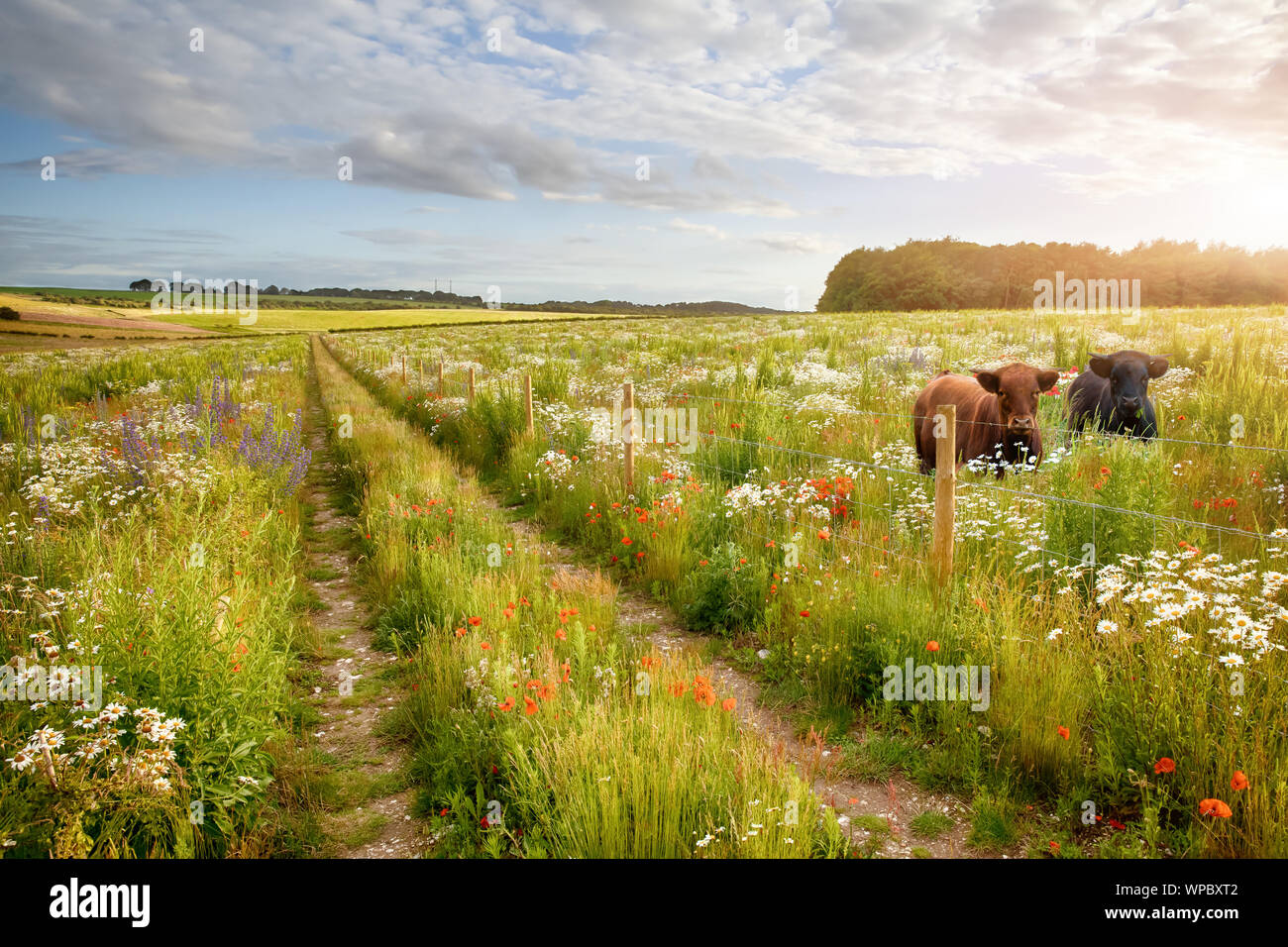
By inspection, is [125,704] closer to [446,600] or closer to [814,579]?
[446,600]

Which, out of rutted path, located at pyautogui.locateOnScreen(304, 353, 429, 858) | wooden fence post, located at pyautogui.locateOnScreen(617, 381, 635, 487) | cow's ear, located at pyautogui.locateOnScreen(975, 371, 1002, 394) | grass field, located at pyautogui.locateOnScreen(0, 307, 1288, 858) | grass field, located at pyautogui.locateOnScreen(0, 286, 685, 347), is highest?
grass field, located at pyautogui.locateOnScreen(0, 286, 685, 347)

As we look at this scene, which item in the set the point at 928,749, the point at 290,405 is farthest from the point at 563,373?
the point at 928,749

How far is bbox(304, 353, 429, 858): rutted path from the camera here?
3.67 m

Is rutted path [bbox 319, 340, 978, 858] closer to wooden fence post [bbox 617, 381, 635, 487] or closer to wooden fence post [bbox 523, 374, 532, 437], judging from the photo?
wooden fence post [bbox 617, 381, 635, 487]

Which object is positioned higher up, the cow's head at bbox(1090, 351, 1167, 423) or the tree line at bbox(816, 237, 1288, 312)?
the tree line at bbox(816, 237, 1288, 312)

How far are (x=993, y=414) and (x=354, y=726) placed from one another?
7.36 m

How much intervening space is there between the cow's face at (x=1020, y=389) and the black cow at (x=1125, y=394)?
1.33m

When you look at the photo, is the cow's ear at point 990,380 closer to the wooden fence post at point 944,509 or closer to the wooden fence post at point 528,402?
the wooden fence post at point 944,509

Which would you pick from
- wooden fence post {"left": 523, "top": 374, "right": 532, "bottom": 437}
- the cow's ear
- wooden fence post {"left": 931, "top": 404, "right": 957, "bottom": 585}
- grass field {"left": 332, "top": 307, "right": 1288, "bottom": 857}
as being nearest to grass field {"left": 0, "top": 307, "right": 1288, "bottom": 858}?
grass field {"left": 332, "top": 307, "right": 1288, "bottom": 857}

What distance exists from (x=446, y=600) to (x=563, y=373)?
11.7m

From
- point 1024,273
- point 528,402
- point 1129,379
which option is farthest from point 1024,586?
point 1024,273

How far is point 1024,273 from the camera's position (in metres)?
76.9

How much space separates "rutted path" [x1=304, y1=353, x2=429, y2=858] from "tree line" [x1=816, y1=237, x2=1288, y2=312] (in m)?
54.5
